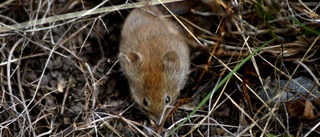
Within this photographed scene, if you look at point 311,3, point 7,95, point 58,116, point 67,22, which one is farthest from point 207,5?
point 7,95

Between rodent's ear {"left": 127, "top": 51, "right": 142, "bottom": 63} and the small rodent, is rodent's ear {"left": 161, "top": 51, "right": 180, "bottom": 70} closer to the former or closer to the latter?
the small rodent

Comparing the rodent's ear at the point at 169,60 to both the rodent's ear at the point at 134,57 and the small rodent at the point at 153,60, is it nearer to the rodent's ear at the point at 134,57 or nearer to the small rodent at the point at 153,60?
the small rodent at the point at 153,60

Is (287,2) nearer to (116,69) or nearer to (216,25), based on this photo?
(216,25)

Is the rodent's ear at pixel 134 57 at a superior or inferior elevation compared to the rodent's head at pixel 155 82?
superior

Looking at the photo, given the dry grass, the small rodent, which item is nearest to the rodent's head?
the small rodent

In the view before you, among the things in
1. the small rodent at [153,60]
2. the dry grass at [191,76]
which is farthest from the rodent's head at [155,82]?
the dry grass at [191,76]

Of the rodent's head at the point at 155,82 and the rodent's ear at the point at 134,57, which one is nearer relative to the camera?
the rodent's head at the point at 155,82
